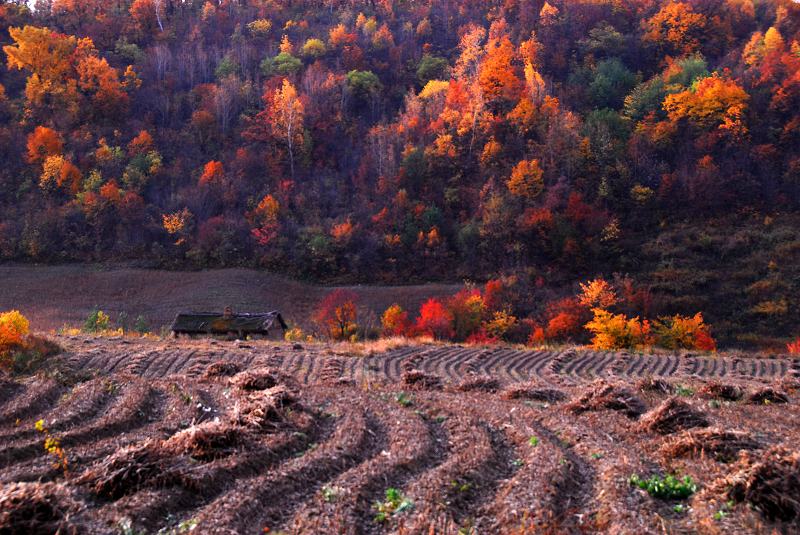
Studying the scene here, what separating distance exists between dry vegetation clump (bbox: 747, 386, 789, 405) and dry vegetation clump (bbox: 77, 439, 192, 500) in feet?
51.4

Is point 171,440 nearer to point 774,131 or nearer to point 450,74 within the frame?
point 774,131

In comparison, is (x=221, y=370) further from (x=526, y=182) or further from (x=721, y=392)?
(x=526, y=182)

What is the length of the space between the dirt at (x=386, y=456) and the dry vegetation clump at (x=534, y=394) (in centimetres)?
7

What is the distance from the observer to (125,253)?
75.1m

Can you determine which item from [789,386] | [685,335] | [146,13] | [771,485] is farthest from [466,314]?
[146,13]

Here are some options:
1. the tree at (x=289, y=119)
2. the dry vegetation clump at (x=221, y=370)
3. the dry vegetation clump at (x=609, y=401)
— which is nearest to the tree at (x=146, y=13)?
the tree at (x=289, y=119)

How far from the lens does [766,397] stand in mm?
19281

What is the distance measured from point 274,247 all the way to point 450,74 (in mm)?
45875

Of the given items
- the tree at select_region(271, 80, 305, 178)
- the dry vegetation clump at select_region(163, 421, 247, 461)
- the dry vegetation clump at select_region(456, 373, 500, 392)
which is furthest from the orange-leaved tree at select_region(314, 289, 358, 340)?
the dry vegetation clump at select_region(163, 421, 247, 461)

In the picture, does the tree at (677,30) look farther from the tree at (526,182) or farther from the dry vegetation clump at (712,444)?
the dry vegetation clump at (712,444)

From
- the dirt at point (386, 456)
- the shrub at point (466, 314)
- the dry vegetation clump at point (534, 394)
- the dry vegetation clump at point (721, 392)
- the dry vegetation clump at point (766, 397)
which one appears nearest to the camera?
the dirt at point (386, 456)

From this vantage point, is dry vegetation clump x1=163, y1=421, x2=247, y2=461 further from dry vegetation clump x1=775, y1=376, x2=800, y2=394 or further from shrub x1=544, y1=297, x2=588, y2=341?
shrub x1=544, y1=297, x2=588, y2=341

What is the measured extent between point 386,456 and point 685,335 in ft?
165

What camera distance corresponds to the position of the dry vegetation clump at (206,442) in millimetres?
11859
